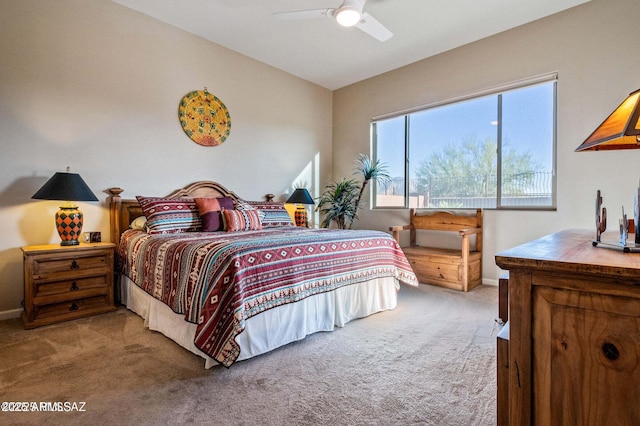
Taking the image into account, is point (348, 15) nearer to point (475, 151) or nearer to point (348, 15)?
point (348, 15)

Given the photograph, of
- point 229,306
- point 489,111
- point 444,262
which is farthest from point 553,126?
point 229,306

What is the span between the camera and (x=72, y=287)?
2.57 meters

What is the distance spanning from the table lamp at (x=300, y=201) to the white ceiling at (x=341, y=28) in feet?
5.89

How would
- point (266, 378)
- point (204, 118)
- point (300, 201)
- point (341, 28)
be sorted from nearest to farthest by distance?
1. point (266, 378)
2. point (341, 28)
3. point (204, 118)
4. point (300, 201)

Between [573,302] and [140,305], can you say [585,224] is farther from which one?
[140,305]

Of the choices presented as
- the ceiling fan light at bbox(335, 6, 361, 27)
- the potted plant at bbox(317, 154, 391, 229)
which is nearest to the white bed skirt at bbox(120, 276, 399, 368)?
the potted plant at bbox(317, 154, 391, 229)

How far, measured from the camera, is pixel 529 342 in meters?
0.81

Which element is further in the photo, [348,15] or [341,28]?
[341,28]

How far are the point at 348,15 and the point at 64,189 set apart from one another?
267 cm

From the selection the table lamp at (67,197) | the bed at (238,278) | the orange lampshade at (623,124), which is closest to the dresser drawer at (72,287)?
the bed at (238,278)

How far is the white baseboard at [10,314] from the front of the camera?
2.60m

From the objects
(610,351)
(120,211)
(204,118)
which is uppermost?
(204,118)

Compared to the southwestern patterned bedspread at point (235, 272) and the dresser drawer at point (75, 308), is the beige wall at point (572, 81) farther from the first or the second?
the dresser drawer at point (75, 308)

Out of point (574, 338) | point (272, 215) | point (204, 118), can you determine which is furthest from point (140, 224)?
point (574, 338)
